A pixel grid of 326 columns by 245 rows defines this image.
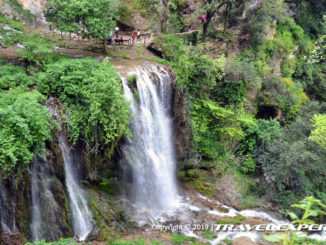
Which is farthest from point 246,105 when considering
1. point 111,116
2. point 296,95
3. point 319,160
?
point 111,116

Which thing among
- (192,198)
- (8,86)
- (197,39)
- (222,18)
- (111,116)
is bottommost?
(192,198)

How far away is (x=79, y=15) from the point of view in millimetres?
12625

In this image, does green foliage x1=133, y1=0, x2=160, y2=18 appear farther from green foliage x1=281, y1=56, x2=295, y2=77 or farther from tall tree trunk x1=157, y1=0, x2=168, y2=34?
green foliage x1=281, y1=56, x2=295, y2=77

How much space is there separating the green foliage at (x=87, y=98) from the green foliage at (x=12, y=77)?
0.69 meters

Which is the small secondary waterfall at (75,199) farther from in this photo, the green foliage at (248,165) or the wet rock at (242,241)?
the green foliage at (248,165)

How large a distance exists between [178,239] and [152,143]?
477cm

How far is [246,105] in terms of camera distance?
1730 centimetres

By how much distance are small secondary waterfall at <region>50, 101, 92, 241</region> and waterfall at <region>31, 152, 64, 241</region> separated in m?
0.84

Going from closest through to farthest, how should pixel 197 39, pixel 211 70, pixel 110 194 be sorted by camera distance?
pixel 110 194
pixel 211 70
pixel 197 39

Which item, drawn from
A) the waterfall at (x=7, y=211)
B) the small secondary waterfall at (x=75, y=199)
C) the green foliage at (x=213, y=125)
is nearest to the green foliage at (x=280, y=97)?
the green foliage at (x=213, y=125)

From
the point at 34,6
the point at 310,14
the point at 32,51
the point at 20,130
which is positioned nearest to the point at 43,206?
the point at 20,130

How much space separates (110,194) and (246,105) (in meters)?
11.0

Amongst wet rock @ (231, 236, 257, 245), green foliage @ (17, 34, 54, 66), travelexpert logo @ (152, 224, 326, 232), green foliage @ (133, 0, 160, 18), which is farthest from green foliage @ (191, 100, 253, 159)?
green foliage @ (133, 0, 160, 18)

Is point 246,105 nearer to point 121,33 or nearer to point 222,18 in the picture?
point 222,18
